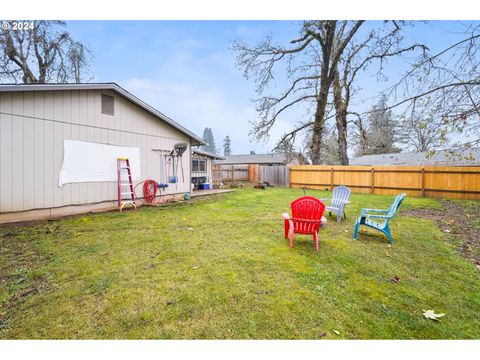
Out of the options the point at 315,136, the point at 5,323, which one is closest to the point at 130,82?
the point at 315,136

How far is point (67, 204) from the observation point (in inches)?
251

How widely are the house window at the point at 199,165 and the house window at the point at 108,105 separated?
21.7 ft

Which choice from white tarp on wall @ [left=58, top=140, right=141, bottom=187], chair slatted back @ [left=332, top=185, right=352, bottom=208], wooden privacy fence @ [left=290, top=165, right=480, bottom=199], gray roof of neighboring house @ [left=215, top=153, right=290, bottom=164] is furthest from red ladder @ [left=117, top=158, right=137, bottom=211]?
gray roof of neighboring house @ [left=215, top=153, right=290, bottom=164]

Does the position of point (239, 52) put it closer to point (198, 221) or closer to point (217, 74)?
point (217, 74)

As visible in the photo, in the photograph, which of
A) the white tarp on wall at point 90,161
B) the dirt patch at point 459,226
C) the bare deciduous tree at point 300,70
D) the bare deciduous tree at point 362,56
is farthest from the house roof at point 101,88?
the dirt patch at point 459,226

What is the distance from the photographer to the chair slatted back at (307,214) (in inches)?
153

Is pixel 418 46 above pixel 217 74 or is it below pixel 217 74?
below

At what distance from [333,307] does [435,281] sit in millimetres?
1734

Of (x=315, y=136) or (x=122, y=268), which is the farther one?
(x=315, y=136)

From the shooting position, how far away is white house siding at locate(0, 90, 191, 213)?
17.3ft

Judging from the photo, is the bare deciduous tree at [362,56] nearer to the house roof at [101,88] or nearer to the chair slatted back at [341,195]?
the chair slatted back at [341,195]

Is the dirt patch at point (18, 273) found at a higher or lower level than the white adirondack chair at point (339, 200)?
lower

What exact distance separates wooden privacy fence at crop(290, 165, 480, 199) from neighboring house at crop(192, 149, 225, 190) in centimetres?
636

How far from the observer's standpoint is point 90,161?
6.89 metres
